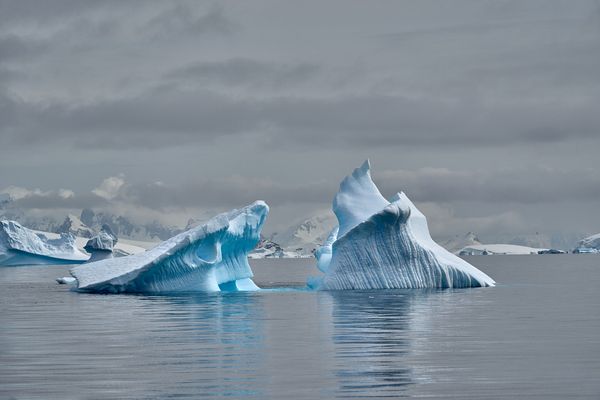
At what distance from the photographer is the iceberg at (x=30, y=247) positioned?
120 meters

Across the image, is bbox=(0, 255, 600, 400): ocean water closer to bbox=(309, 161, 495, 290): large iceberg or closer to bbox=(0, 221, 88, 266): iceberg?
bbox=(309, 161, 495, 290): large iceberg

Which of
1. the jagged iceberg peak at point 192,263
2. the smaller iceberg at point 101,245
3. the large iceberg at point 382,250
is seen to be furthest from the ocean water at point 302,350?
the smaller iceberg at point 101,245

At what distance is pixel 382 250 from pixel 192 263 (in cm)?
789

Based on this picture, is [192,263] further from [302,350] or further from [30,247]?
[30,247]

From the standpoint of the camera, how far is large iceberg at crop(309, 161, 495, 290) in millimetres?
45562

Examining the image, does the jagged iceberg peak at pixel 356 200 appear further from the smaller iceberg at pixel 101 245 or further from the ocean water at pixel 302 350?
the smaller iceberg at pixel 101 245

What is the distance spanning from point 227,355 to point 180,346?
7.58ft

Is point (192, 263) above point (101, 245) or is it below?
below

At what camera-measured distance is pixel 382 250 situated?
46.4 m

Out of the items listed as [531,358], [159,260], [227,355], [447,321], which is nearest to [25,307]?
[159,260]

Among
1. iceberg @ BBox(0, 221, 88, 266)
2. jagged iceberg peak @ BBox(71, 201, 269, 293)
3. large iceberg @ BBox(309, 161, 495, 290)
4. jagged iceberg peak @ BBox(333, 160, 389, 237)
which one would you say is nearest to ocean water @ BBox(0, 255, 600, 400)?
jagged iceberg peak @ BBox(71, 201, 269, 293)

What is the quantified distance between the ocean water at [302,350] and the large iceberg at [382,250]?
490cm

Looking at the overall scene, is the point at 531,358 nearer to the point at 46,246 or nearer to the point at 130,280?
the point at 130,280

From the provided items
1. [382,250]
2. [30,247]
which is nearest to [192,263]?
[382,250]
